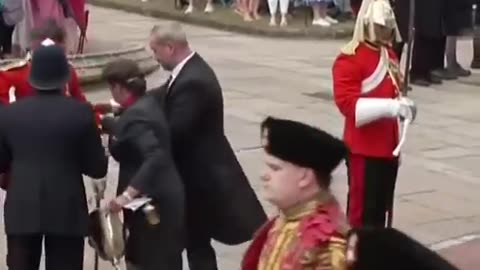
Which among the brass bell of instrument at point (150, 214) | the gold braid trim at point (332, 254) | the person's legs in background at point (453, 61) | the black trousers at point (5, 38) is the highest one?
the gold braid trim at point (332, 254)

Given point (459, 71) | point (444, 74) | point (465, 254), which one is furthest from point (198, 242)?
point (459, 71)

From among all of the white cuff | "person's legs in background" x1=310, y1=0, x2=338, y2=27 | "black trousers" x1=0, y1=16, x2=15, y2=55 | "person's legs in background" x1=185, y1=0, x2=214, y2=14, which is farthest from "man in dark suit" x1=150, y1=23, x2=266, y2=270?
"person's legs in background" x1=185, y1=0, x2=214, y2=14

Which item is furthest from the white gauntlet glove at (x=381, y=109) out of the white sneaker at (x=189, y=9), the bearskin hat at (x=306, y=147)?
the white sneaker at (x=189, y=9)

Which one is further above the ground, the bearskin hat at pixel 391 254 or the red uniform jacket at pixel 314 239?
the bearskin hat at pixel 391 254

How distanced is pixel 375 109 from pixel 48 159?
1847 mm

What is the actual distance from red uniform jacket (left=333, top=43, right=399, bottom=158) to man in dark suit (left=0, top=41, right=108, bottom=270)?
146 centimetres

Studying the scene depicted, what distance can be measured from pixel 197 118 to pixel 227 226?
0.68 meters

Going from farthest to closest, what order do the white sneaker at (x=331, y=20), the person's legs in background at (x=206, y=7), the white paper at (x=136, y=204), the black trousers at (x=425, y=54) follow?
the person's legs in background at (x=206, y=7)
the white sneaker at (x=331, y=20)
the black trousers at (x=425, y=54)
the white paper at (x=136, y=204)

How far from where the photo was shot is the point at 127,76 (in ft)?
22.0

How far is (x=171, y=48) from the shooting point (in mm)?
6883

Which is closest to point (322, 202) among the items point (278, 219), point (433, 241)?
point (278, 219)

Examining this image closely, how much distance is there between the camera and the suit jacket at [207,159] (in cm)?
690

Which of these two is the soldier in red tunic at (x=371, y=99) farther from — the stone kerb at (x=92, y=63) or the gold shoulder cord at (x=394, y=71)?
the stone kerb at (x=92, y=63)

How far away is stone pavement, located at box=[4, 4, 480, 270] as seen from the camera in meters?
9.57
